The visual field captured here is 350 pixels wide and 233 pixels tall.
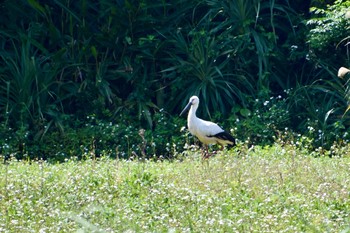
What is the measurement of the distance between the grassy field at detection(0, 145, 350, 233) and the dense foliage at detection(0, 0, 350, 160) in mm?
3083

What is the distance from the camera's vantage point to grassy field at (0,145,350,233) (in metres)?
7.26

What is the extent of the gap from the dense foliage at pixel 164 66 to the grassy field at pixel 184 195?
3083mm

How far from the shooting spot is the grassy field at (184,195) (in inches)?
286

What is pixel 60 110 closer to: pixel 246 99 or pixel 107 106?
pixel 107 106

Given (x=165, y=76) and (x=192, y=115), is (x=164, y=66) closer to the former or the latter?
(x=165, y=76)

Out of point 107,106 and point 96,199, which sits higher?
point 96,199

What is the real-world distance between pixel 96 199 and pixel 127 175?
106 cm

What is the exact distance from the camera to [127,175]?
9250 millimetres

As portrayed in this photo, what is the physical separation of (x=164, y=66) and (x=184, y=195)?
6.53 metres

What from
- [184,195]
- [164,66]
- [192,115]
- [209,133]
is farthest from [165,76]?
[184,195]

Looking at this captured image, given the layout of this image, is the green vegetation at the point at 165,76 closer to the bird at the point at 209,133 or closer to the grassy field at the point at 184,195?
the bird at the point at 209,133

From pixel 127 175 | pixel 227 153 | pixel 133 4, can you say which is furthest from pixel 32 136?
pixel 127 175

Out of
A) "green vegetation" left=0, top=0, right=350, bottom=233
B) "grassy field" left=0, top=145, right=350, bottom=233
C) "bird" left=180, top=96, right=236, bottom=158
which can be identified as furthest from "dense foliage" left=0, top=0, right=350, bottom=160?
"grassy field" left=0, top=145, right=350, bottom=233

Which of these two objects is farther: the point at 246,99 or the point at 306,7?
the point at 306,7
